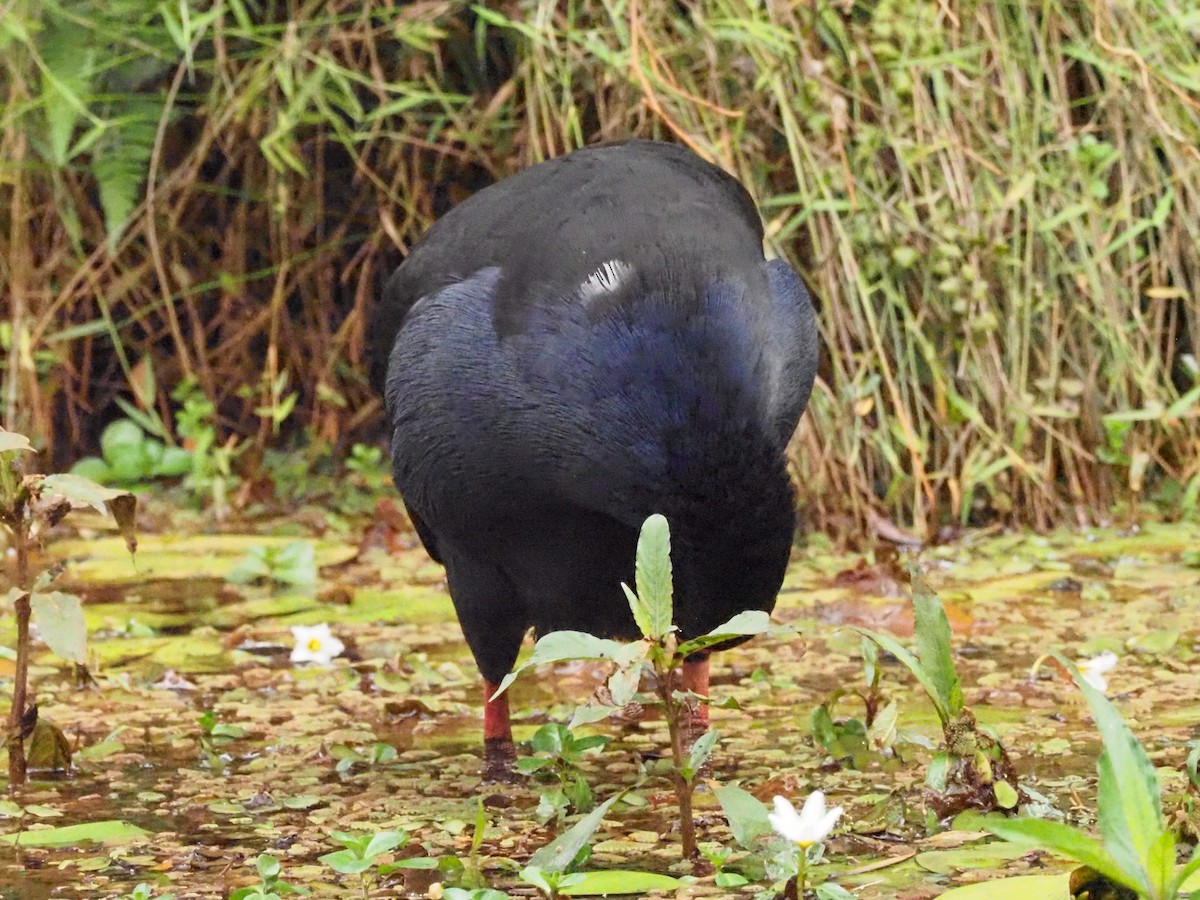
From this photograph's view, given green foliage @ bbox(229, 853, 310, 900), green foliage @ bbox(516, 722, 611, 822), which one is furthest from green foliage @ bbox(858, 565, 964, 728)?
green foliage @ bbox(229, 853, 310, 900)

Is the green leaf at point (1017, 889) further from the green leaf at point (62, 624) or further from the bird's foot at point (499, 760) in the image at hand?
the green leaf at point (62, 624)

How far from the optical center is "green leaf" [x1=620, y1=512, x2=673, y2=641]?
224 cm

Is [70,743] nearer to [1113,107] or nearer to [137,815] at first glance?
[137,815]

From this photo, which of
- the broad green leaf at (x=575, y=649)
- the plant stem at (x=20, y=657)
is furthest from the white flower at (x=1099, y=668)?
the plant stem at (x=20, y=657)

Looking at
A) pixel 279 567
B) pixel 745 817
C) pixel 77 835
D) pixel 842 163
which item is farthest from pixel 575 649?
pixel 842 163

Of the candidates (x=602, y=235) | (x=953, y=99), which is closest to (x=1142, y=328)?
(x=953, y=99)

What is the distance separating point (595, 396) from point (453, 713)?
1.09m

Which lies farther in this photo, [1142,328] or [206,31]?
[206,31]

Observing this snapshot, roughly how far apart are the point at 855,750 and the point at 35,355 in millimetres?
3709

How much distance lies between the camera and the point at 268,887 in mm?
2236

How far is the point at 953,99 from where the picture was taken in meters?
4.95

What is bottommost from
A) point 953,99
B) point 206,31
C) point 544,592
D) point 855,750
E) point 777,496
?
point 855,750

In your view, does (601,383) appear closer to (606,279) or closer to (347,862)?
(606,279)

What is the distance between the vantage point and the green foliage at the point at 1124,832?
1.85 meters
